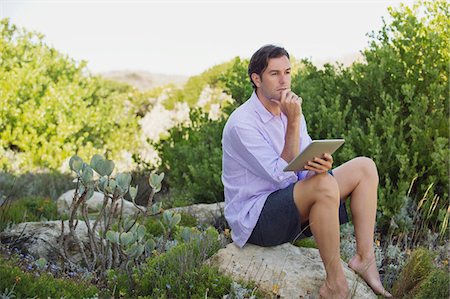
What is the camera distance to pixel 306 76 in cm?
689

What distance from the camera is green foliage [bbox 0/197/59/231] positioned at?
5.37 meters

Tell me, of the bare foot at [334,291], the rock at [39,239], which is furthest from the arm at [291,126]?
the rock at [39,239]

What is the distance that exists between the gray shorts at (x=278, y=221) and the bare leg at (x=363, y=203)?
1.05 ft

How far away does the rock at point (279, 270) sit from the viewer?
3756 mm

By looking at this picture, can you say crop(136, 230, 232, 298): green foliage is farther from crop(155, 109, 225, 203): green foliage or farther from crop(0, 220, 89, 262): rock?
crop(155, 109, 225, 203): green foliage

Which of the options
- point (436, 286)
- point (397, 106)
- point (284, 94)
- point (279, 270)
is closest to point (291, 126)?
point (284, 94)

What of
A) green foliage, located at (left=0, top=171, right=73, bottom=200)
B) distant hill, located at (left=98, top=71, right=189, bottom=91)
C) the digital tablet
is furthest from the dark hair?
distant hill, located at (left=98, top=71, right=189, bottom=91)

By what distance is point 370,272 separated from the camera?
396 cm

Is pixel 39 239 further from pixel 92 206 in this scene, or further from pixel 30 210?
pixel 92 206

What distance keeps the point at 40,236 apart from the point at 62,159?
18.8ft

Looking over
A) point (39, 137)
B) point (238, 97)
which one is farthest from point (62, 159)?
point (238, 97)

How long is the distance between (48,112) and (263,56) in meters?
6.89

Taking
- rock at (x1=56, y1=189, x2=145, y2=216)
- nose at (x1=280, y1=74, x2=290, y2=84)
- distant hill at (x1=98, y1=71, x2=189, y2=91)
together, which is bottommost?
distant hill at (x1=98, y1=71, x2=189, y2=91)

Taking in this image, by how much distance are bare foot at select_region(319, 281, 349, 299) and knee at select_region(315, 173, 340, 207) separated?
1.53ft
